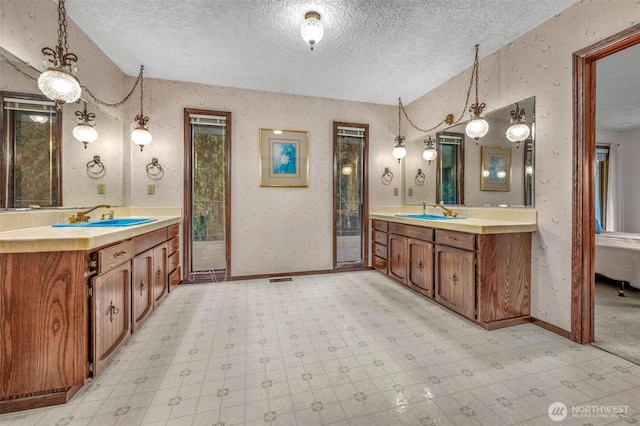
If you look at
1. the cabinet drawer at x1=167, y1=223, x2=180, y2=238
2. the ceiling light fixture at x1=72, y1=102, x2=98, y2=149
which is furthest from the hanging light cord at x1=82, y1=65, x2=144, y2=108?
the cabinet drawer at x1=167, y1=223, x2=180, y2=238

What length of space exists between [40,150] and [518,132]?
154 inches

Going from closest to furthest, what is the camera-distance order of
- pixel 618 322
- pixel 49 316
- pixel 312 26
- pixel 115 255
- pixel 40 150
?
pixel 49 316, pixel 115 255, pixel 40 150, pixel 312 26, pixel 618 322

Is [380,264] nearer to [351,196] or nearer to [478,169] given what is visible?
[351,196]

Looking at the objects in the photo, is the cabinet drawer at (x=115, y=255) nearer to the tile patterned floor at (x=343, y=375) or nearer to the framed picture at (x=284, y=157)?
the tile patterned floor at (x=343, y=375)

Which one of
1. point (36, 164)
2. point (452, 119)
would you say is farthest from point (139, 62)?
point (452, 119)

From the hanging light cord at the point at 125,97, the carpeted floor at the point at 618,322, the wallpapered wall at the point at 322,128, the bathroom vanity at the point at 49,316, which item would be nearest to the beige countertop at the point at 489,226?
the wallpapered wall at the point at 322,128

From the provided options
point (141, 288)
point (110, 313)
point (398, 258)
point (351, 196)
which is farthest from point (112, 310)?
point (351, 196)

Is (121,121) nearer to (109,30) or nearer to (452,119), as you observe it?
(109,30)

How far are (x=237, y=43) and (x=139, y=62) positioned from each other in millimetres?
1253

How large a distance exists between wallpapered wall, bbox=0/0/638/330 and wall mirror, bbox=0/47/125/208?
0.24 meters

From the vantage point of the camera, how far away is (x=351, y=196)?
422 cm

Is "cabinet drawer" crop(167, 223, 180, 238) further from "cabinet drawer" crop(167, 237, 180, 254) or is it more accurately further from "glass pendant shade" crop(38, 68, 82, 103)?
"glass pendant shade" crop(38, 68, 82, 103)

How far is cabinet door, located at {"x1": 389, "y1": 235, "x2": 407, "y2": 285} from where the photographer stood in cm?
326

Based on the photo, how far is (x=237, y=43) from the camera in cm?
260
